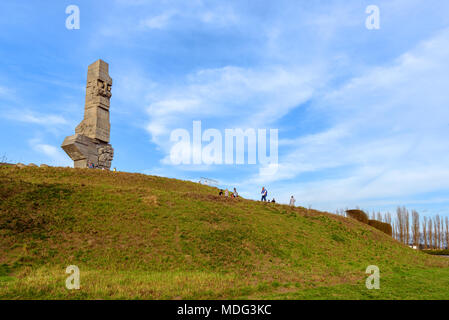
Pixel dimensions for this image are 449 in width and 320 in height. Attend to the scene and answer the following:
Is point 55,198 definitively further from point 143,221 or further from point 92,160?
point 92,160

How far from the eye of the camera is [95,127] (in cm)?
3572

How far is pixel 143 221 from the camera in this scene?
19625mm

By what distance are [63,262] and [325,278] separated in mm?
14030

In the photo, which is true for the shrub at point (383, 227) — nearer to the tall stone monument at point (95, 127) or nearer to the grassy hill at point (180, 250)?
the grassy hill at point (180, 250)

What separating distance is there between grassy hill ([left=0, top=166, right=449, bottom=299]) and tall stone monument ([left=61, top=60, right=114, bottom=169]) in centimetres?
656

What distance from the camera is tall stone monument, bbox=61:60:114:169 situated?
34.3 m

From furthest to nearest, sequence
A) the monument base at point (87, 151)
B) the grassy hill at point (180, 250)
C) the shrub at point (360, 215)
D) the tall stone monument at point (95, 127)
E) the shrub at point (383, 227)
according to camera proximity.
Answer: the shrub at point (383, 227) → the shrub at point (360, 215) → the tall stone monument at point (95, 127) → the monument base at point (87, 151) → the grassy hill at point (180, 250)

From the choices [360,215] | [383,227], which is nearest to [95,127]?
[360,215]

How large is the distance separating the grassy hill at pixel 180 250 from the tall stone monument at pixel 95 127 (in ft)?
21.5

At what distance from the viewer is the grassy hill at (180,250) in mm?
11172

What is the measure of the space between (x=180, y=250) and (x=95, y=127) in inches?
1027

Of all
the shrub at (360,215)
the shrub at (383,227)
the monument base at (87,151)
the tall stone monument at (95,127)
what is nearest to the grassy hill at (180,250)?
the monument base at (87,151)

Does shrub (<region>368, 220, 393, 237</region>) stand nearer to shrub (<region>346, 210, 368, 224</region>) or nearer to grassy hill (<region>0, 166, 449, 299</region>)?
shrub (<region>346, 210, 368, 224</region>)
